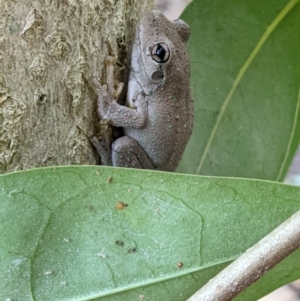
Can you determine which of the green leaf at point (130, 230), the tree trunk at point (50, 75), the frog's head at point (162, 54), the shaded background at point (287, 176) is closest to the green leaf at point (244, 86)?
the frog's head at point (162, 54)

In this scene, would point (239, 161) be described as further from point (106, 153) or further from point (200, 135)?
point (106, 153)

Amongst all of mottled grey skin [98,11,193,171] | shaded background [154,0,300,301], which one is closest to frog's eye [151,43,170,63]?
mottled grey skin [98,11,193,171]

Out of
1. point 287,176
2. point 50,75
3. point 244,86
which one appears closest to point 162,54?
point 244,86

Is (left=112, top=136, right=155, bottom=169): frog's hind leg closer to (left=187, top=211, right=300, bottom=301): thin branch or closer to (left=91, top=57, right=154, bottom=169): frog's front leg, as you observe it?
(left=91, top=57, right=154, bottom=169): frog's front leg

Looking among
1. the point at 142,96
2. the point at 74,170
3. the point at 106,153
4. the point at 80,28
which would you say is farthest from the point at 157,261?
the point at 142,96

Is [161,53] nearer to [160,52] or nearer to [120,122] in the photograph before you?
[160,52]

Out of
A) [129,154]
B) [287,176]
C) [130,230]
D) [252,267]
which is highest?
[252,267]

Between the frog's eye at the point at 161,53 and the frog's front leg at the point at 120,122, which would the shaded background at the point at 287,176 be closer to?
the frog's eye at the point at 161,53

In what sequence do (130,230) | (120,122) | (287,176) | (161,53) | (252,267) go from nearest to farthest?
(252,267) → (130,230) → (120,122) → (161,53) → (287,176)
